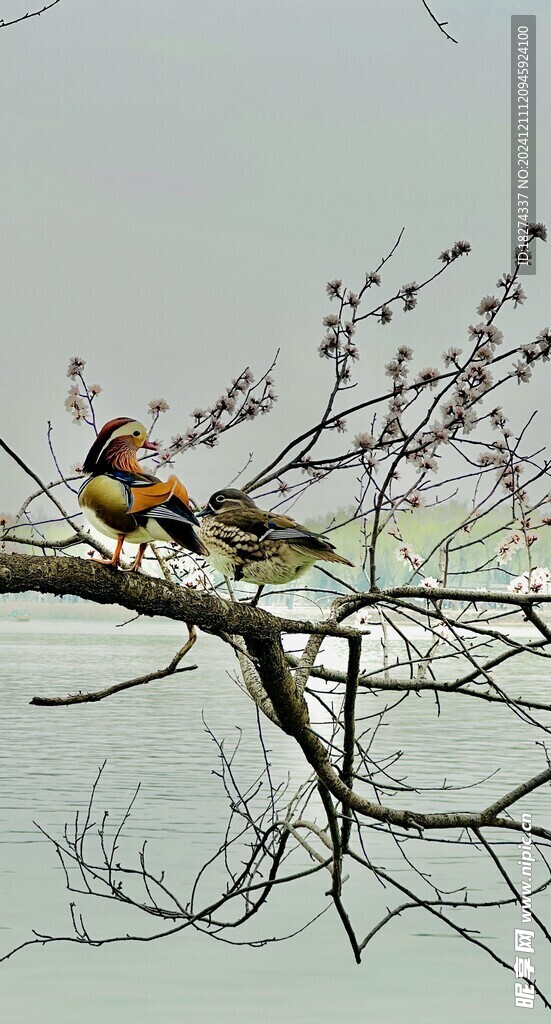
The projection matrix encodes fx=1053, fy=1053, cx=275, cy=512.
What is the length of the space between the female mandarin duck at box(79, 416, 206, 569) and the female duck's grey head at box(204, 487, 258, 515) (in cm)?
46

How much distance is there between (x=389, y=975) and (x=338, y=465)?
358 centimetres

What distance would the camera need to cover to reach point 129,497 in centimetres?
241

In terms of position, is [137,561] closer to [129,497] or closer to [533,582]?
[129,497]

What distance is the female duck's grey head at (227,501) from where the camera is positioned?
2.95 m

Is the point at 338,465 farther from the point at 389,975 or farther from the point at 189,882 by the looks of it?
the point at 189,882

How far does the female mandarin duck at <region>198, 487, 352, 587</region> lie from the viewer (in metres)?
2.70

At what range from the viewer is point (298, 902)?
279 inches

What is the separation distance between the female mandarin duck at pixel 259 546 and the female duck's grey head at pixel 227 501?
0.04m

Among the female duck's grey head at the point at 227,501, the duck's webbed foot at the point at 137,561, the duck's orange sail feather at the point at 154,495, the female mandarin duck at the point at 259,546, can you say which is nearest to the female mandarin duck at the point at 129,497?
the duck's orange sail feather at the point at 154,495

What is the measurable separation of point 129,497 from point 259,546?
48 cm

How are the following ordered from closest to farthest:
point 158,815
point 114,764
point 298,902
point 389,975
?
point 389,975 < point 298,902 < point 158,815 < point 114,764

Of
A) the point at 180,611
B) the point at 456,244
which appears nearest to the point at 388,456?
the point at 456,244

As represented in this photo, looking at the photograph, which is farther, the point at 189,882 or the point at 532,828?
the point at 189,882

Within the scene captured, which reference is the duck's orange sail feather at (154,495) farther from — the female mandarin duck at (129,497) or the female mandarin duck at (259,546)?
the female mandarin duck at (259,546)
